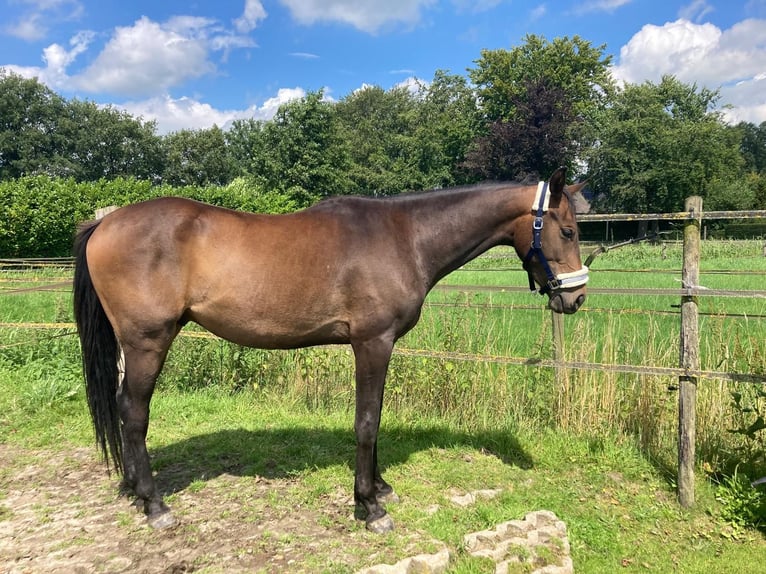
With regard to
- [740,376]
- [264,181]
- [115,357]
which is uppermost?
[264,181]

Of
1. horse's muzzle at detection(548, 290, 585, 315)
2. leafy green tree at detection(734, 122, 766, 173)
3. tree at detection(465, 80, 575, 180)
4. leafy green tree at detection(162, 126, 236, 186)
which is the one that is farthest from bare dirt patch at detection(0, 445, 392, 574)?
leafy green tree at detection(734, 122, 766, 173)

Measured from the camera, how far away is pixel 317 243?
124 inches

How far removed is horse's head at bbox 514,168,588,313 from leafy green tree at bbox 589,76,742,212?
34.0 m

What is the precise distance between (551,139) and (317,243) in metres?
38.3

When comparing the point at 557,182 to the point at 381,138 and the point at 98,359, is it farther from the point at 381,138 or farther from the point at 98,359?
the point at 381,138

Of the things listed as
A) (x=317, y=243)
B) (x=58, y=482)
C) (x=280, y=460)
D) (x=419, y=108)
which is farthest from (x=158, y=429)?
(x=419, y=108)

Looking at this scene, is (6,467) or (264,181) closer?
(6,467)

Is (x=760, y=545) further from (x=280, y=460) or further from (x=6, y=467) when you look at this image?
(x=6, y=467)

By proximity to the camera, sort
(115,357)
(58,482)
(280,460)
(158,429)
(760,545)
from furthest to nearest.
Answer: (158,429) < (280,460) < (58,482) < (115,357) < (760,545)

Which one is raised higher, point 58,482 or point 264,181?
point 264,181

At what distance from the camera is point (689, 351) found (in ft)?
11.2

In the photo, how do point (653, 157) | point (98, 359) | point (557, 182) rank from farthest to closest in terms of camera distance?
1. point (653, 157)
2. point (98, 359)
3. point (557, 182)

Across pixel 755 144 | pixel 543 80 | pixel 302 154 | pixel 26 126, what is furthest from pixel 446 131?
pixel 755 144

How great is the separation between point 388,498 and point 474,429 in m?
1.52
